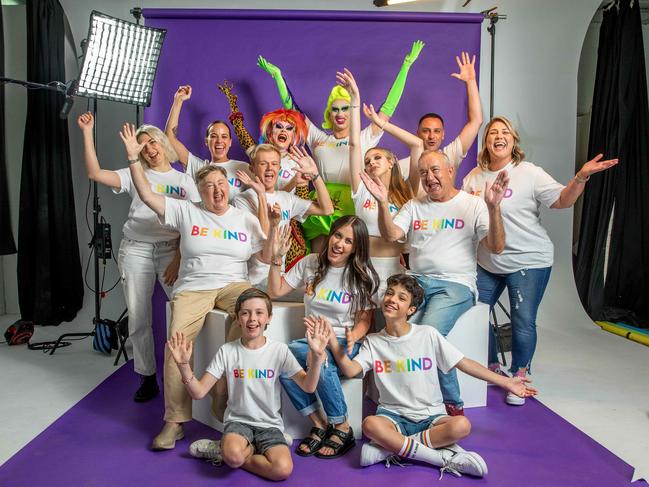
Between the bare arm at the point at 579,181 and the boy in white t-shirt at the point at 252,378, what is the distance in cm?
153

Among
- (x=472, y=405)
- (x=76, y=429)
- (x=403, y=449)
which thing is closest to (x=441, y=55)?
(x=472, y=405)

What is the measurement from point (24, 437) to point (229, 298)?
106 cm

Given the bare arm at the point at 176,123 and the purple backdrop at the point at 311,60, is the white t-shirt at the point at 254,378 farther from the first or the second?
the purple backdrop at the point at 311,60

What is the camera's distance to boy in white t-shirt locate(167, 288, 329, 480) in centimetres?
244

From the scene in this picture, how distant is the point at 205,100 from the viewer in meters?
4.17

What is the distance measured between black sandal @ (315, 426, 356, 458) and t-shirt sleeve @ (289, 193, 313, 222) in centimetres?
120

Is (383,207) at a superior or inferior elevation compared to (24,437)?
superior

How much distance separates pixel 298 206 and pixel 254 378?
1142mm

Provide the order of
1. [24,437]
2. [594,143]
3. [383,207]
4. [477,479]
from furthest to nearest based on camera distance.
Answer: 1. [594,143]
2. [383,207]
3. [24,437]
4. [477,479]

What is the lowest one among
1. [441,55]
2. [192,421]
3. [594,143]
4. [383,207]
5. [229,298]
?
[192,421]

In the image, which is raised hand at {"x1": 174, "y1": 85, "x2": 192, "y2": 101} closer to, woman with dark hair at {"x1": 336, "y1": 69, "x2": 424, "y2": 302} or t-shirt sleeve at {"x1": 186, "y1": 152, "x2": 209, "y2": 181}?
t-shirt sleeve at {"x1": 186, "y1": 152, "x2": 209, "y2": 181}

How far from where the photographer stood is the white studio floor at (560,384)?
9.28ft

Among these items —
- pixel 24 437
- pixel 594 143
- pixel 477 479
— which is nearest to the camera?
pixel 477 479

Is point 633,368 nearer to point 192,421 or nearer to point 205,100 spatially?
point 192,421
